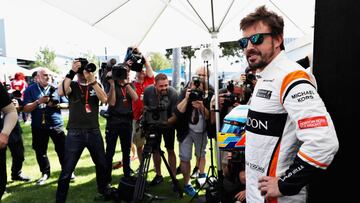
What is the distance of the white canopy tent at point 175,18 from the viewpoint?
432 centimetres

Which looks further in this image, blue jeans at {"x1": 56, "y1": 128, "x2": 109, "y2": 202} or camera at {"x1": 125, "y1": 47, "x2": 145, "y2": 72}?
camera at {"x1": 125, "y1": 47, "x2": 145, "y2": 72}

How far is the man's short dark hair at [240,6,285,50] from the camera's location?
68.3 inches

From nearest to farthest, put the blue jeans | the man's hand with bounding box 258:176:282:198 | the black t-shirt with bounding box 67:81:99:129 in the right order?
the man's hand with bounding box 258:176:282:198 → the blue jeans → the black t-shirt with bounding box 67:81:99:129

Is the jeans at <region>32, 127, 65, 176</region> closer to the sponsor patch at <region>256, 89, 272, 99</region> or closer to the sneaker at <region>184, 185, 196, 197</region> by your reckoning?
the sneaker at <region>184, 185, 196, 197</region>

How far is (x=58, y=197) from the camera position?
3.96 metres

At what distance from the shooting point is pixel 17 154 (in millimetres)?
5379

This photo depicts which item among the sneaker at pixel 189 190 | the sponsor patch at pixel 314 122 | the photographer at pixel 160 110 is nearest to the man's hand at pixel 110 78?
the photographer at pixel 160 110

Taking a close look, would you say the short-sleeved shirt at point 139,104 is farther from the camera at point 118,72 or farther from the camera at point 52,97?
the camera at point 52,97

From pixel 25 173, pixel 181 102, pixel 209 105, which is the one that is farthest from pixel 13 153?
pixel 209 105

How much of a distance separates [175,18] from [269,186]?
4178 mm

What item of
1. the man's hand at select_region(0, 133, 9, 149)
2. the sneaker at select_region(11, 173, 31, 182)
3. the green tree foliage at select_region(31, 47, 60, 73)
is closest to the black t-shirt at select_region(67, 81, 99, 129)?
the man's hand at select_region(0, 133, 9, 149)

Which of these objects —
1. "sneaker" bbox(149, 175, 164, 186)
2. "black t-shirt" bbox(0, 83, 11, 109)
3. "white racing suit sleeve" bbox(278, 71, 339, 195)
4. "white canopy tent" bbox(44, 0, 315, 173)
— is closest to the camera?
"white racing suit sleeve" bbox(278, 71, 339, 195)

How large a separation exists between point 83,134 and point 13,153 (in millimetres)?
2067

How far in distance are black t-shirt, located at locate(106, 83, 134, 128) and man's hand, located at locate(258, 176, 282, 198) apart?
12.0ft
